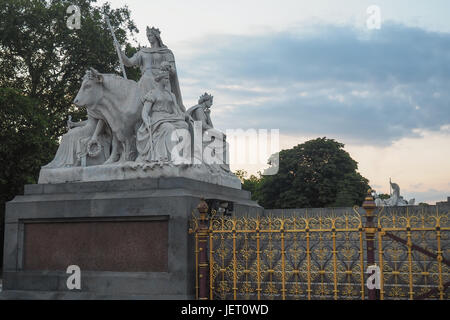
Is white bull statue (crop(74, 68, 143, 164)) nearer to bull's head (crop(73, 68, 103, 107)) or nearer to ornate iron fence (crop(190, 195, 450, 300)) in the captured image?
bull's head (crop(73, 68, 103, 107))

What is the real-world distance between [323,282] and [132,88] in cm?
680

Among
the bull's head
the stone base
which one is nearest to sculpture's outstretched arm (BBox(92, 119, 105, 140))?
the bull's head

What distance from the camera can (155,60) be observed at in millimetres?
14672

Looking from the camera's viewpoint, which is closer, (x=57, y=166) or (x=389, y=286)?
(x=389, y=286)

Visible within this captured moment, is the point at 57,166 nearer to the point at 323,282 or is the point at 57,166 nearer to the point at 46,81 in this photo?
the point at 323,282

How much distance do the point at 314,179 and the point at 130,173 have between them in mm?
31979

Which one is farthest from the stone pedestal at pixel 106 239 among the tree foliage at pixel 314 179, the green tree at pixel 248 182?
the green tree at pixel 248 182

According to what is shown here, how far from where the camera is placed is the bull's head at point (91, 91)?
14062 millimetres

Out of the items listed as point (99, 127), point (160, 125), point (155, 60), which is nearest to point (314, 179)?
point (155, 60)

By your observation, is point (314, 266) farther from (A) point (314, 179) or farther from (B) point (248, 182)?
(B) point (248, 182)

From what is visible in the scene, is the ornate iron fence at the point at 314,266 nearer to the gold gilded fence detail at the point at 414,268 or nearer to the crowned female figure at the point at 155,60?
the gold gilded fence detail at the point at 414,268

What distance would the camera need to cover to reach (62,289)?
12672mm

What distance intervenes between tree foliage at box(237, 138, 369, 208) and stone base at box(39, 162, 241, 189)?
27970 millimetres

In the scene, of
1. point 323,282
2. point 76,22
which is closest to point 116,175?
point 323,282
